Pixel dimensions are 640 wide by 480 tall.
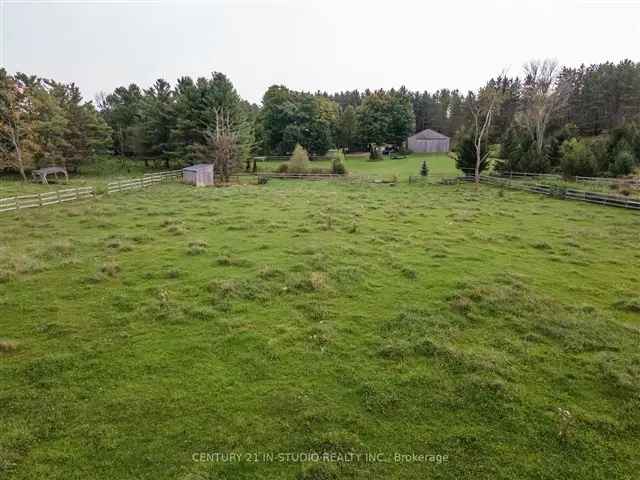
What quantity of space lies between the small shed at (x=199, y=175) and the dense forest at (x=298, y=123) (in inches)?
128

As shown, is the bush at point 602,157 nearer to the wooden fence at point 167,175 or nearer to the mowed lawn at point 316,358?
the mowed lawn at point 316,358

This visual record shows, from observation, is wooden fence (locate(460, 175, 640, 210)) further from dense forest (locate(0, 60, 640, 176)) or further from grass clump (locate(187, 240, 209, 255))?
grass clump (locate(187, 240, 209, 255))

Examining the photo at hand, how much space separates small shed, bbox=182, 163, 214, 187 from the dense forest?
3247 mm

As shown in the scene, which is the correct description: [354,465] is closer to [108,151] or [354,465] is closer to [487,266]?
[487,266]

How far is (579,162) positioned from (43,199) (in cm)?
3854

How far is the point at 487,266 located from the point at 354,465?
839cm

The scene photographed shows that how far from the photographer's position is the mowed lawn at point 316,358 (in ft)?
14.1

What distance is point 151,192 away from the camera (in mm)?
26078

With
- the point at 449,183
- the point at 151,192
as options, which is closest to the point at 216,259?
the point at 151,192

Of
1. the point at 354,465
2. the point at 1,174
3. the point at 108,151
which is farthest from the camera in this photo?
the point at 108,151

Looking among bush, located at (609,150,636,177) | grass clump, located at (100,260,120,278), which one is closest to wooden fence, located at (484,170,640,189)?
bush, located at (609,150,636,177)

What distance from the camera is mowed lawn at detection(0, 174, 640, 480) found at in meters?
4.30

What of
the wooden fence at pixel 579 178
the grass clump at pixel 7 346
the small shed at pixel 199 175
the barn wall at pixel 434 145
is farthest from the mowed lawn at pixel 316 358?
the barn wall at pixel 434 145

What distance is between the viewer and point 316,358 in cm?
615
